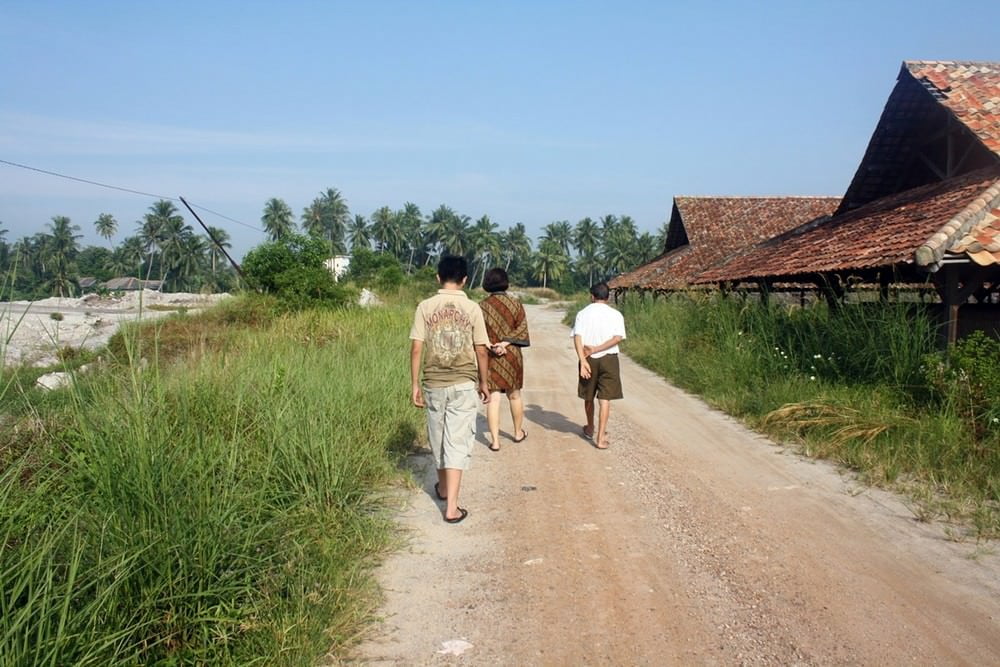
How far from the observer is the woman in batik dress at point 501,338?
7.01 m

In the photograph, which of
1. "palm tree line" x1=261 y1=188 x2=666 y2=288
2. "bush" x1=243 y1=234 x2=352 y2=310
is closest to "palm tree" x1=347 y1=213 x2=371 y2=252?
"palm tree line" x1=261 y1=188 x2=666 y2=288

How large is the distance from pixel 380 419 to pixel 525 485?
Result: 5.79 ft

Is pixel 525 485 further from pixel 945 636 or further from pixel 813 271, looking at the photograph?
pixel 813 271

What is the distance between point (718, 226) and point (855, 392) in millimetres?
19690

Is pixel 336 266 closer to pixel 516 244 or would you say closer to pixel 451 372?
pixel 451 372

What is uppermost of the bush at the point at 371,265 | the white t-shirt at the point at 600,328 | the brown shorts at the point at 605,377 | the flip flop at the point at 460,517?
the bush at the point at 371,265

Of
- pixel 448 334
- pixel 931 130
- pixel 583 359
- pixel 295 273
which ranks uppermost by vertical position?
pixel 931 130

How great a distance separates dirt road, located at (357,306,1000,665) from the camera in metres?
3.29

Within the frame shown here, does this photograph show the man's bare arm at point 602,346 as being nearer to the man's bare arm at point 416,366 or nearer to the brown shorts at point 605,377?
the brown shorts at point 605,377

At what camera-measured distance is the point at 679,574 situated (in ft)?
13.4

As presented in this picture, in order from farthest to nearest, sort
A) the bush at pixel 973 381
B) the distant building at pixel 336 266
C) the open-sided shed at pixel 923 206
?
the distant building at pixel 336 266
the open-sided shed at pixel 923 206
the bush at pixel 973 381

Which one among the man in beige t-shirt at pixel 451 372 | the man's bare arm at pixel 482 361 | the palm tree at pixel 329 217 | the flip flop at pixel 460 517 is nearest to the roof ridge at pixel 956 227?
the man's bare arm at pixel 482 361

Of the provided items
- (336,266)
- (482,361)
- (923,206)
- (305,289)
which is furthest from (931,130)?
(336,266)

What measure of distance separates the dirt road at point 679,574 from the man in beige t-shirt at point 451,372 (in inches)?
18.8
